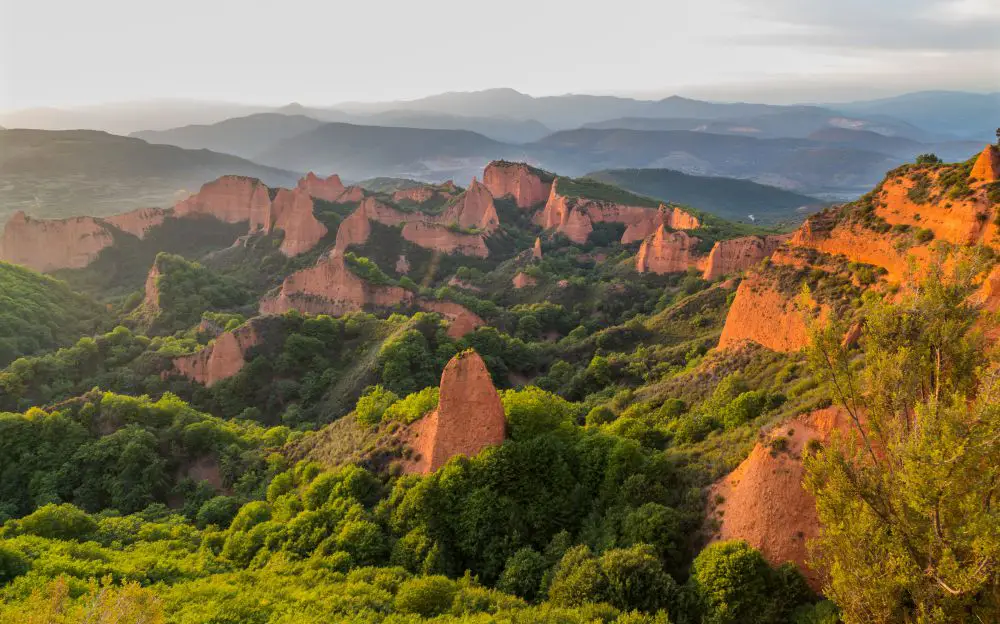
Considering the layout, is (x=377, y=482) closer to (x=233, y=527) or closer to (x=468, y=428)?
(x=468, y=428)

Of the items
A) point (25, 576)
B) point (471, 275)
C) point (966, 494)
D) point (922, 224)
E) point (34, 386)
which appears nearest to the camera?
point (966, 494)

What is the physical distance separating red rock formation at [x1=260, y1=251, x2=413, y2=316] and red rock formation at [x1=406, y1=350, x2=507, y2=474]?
1501 inches

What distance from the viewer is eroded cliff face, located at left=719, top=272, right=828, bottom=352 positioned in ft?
93.0

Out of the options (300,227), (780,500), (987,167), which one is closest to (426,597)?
(780,500)

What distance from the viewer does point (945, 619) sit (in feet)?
32.9

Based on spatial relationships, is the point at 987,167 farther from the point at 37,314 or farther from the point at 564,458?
the point at 37,314

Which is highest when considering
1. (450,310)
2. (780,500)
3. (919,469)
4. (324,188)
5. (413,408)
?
(324,188)

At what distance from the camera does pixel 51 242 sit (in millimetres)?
78125

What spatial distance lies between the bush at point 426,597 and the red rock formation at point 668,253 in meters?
59.0

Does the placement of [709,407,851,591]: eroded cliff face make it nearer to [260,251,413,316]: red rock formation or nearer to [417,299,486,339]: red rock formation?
[417,299,486,339]: red rock formation

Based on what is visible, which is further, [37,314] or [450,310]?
[450,310]

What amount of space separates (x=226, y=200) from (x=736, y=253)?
81868mm

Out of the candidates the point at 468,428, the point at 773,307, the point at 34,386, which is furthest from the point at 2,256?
the point at 773,307

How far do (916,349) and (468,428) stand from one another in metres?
15.0
